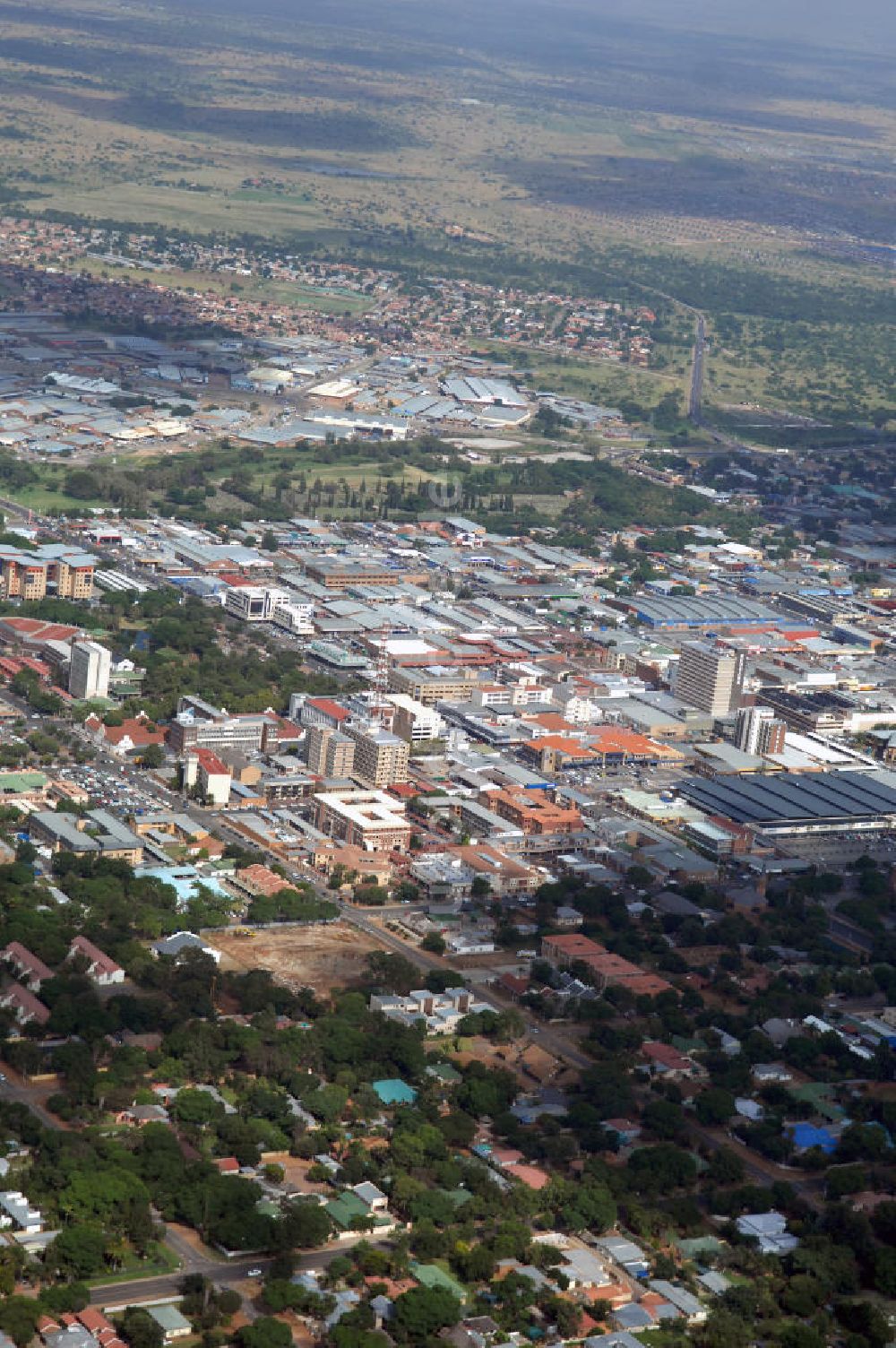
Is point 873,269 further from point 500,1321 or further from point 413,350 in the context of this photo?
point 500,1321

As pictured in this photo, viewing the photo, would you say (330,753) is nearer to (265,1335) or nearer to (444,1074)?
(444,1074)

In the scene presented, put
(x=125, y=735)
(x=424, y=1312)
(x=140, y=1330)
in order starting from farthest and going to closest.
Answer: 1. (x=125, y=735)
2. (x=424, y=1312)
3. (x=140, y=1330)

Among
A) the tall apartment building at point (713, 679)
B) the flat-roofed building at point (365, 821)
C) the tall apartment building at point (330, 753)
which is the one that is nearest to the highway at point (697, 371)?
the tall apartment building at point (713, 679)

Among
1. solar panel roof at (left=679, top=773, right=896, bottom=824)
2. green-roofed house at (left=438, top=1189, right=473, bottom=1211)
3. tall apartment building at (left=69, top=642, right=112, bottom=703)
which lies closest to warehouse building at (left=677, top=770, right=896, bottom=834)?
solar panel roof at (left=679, top=773, right=896, bottom=824)

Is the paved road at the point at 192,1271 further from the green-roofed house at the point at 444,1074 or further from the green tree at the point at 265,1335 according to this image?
the green-roofed house at the point at 444,1074

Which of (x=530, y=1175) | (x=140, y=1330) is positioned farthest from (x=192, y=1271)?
(x=530, y=1175)
